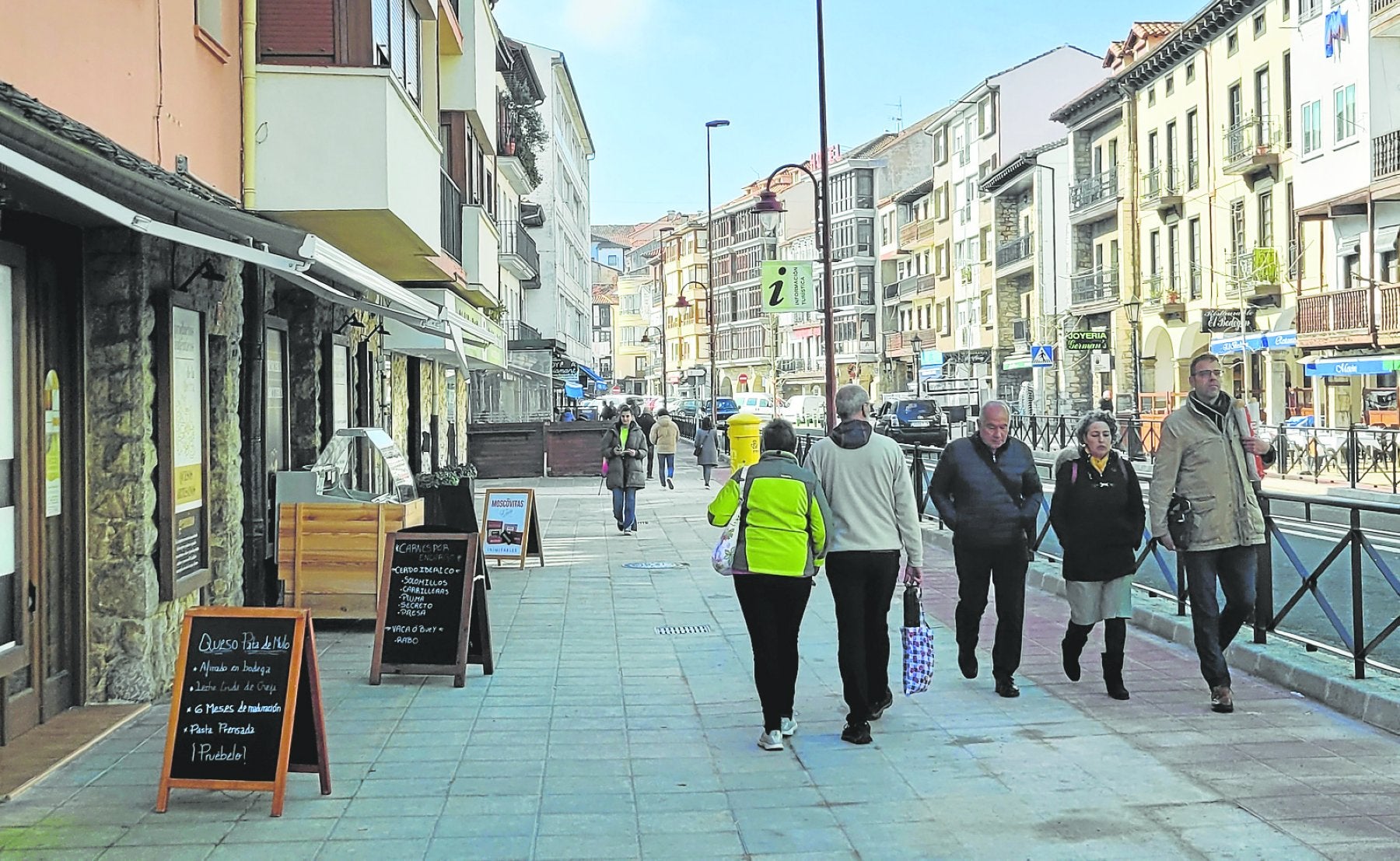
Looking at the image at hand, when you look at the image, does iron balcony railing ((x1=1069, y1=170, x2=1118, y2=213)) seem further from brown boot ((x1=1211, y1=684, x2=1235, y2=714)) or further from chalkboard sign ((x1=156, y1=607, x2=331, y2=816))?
chalkboard sign ((x1=156, y1=607, x2=331, y2=816))

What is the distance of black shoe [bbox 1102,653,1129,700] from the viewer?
8352 mm

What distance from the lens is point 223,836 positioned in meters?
5.73

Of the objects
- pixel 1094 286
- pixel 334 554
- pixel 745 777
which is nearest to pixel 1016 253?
pixel 1094 286

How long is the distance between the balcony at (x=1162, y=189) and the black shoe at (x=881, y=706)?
140 ft

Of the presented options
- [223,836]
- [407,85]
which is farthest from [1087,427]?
[407,85]

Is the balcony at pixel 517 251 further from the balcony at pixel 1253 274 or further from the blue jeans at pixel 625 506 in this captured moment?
the blue jeans at pixel 625 506

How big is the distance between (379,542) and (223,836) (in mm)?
5437

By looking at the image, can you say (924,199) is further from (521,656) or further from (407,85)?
(521,656)

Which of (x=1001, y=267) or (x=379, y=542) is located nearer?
(x=379, y=542)

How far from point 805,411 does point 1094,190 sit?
2555 centimetres

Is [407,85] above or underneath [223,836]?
above

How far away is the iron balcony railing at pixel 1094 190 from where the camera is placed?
177 ft

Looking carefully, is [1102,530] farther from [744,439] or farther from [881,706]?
[744,439]

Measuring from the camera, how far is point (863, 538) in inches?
296
